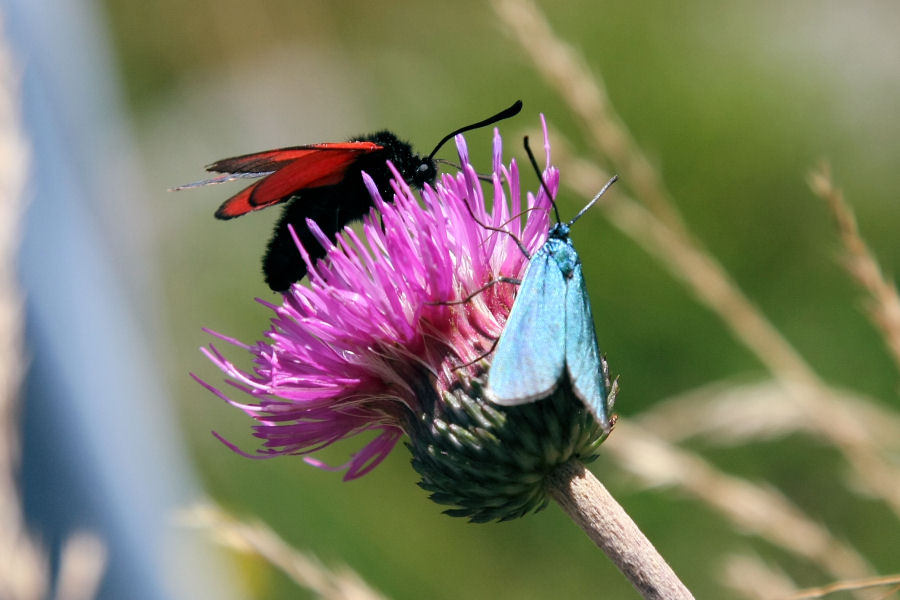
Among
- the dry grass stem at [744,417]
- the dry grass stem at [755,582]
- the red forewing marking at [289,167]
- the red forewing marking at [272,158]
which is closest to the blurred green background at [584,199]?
the dry grass stem at [744,417]

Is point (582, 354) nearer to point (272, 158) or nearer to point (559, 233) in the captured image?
point (559, 233)

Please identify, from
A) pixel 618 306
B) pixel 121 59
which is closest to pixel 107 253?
pixel 121 59

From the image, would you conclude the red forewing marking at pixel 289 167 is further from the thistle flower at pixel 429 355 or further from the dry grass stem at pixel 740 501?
the dry grass stem at pixel 740 501

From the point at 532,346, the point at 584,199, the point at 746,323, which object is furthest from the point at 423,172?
the point at 584,199

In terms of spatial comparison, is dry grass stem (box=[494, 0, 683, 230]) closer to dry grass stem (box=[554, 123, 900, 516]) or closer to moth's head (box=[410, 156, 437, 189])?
dry grass stem (box=[554, 123, 900, 516])

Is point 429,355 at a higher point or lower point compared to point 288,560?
higher

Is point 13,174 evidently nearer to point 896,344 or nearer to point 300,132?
point 896,344

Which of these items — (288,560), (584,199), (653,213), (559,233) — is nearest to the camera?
(559,233)
